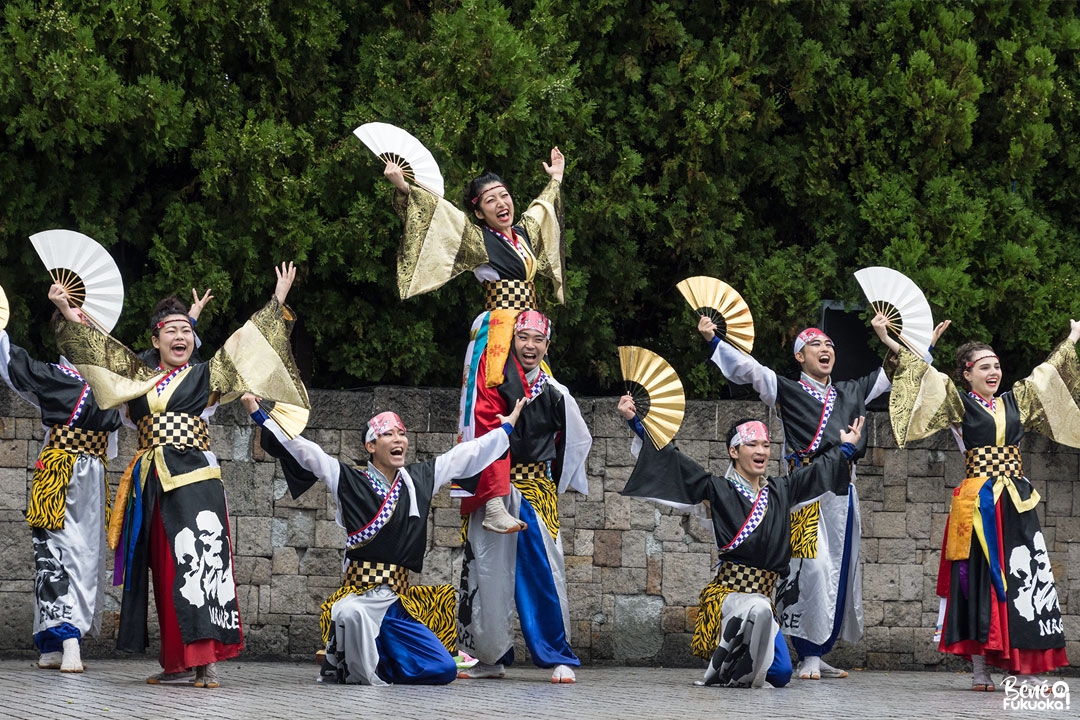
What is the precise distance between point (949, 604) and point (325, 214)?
3.88 metres

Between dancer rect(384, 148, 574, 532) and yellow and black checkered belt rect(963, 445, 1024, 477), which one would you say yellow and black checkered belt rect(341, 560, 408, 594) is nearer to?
dancer rect(384, 148, 574, 532)

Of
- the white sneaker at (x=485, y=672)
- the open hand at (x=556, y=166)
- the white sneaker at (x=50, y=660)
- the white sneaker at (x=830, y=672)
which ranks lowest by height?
the white sneaker at (x=50, y=660)

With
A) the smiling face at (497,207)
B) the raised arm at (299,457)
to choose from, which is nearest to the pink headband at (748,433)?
the smiling face at (497,207)

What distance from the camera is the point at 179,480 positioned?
6.81 meters

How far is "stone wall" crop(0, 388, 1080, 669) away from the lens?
28.0 ft

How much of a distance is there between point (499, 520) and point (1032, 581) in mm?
2623

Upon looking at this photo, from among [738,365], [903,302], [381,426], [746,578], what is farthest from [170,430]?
[903,302]

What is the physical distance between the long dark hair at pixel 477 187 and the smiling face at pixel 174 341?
1604 millimetres

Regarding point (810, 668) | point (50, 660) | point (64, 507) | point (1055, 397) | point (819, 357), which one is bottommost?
point (50, 660)

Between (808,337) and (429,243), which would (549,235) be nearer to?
(429,243)

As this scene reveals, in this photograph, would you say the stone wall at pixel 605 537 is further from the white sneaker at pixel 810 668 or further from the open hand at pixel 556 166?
the open hand at pixel 556 166

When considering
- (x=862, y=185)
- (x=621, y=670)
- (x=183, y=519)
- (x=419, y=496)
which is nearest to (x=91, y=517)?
(x=183, y=519)

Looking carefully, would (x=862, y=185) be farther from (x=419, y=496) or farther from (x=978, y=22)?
(x=419, y=496)

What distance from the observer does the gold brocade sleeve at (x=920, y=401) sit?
7762 mm
